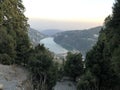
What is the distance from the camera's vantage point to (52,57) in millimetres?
35250

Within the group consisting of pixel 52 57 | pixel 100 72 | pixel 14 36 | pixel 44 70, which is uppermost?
pixel 14 36

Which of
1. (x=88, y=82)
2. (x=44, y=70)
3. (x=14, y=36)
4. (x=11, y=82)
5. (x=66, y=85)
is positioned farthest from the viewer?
(x=66, y=85)

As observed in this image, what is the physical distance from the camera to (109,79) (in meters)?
39.2

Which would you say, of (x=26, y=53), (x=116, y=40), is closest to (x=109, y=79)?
(x=116, y=40)

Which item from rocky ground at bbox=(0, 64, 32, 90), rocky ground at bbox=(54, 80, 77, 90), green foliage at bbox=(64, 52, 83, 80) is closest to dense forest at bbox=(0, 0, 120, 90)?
green foliage at bbox=(64, 52, 83, 80)

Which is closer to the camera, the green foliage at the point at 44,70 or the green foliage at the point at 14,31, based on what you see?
the green foliage at the point at 44,70

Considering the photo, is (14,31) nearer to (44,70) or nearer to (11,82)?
(44,70)

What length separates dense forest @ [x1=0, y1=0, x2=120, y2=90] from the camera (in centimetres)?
2968

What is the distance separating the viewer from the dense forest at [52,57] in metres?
29.7

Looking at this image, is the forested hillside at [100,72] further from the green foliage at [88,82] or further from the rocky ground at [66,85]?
the rocky ground at [66,85]

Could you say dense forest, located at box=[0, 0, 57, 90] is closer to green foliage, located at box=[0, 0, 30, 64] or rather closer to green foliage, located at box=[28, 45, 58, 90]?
green foliage, located at box=[0, 0, 30, 64]

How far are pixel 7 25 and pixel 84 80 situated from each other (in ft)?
57.9

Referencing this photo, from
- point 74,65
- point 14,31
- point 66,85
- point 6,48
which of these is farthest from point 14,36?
point 66,85

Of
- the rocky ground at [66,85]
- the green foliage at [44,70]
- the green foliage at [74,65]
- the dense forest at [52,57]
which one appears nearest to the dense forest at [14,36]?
the dense forest at [52,57]
